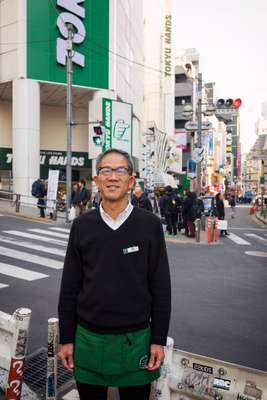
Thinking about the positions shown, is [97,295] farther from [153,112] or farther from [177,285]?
[153,112]

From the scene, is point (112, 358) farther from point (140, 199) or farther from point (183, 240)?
point (183, 240)

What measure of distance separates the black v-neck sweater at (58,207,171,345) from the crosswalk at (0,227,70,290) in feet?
17.5

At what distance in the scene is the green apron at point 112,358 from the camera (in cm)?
227

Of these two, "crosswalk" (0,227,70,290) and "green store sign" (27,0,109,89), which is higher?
"green store sign" (27,0,109,89)

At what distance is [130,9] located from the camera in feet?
109

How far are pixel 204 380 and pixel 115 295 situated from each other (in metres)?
1.24

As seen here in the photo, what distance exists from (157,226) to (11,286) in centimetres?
571

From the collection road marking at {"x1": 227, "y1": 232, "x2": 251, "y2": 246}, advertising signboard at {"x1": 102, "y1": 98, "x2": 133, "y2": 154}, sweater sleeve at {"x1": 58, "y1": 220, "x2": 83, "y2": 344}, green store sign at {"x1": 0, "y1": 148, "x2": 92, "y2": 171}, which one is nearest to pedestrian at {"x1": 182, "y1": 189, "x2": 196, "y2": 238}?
road marking at {"x1": 227, "y1": 232, "x2": 251, "y2": 246}

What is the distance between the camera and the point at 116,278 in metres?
2.29

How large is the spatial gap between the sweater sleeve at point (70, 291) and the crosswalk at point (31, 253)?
5270 millimetres

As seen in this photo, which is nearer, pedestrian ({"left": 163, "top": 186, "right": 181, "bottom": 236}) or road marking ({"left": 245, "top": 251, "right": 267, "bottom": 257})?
road marking ({"left": 245, "top": 251, "right": 267, "bottom": 257})

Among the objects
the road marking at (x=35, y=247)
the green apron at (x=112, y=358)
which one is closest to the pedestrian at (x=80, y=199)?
the road marking at (x=35, y=247)

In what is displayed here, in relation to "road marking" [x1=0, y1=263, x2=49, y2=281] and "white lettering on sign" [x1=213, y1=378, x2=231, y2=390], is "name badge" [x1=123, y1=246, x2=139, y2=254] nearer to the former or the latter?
"white lettering on sign" [x1=213, y1=378, x2=231, y2=390]

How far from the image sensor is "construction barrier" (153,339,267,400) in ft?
8.86
